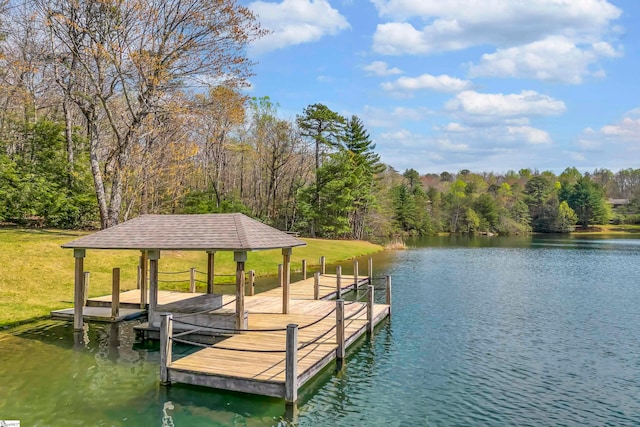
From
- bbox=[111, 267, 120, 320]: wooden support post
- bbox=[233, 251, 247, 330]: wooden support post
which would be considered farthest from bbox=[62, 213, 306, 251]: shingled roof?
bbox=[111, 267, 120, 320]: wooden support post

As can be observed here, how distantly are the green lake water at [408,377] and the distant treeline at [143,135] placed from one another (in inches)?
658

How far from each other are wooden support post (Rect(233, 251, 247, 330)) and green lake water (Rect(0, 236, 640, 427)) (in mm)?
2734

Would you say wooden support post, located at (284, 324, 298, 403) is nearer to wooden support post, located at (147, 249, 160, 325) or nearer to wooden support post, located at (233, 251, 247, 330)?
wooden support post, located at (233, 251, 247, 330)

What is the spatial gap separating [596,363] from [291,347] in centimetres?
982

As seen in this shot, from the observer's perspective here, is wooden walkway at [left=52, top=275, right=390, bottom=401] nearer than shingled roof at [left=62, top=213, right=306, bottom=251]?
Yes

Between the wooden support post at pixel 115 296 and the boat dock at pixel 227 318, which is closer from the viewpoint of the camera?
the boat dock at pixel 227 318

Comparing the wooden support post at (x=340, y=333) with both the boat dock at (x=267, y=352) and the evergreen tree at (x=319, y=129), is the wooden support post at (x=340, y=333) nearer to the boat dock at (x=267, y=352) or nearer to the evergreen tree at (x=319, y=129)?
the boat dock at (x=267, y=352)

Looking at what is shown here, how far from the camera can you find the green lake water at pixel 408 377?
9992 millimetres

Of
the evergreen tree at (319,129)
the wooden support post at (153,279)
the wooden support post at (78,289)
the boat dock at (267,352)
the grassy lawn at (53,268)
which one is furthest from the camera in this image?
the evergreen tree at (319,129)

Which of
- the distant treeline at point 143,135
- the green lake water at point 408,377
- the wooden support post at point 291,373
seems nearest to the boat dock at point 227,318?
the wooden support post at point 291,373

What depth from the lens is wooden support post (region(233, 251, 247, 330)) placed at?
13.9 m

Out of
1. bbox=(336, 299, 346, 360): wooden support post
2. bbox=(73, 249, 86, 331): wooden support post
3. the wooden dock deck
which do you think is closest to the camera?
the wooden dock deck

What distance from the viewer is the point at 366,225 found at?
7375 centimetres

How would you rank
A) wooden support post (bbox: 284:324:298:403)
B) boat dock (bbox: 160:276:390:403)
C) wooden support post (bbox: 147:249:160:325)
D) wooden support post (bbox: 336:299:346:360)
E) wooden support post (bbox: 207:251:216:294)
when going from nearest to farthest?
wooden support post (bbox: 284:324:298:403) → boat dock (bbox: 160:276:390:403) → wooden support post (bbox: 336:299:346:360) → wooden support post (bbox: 147:249:160:325) → wooden support post (bbox: 207:251:216:294)
